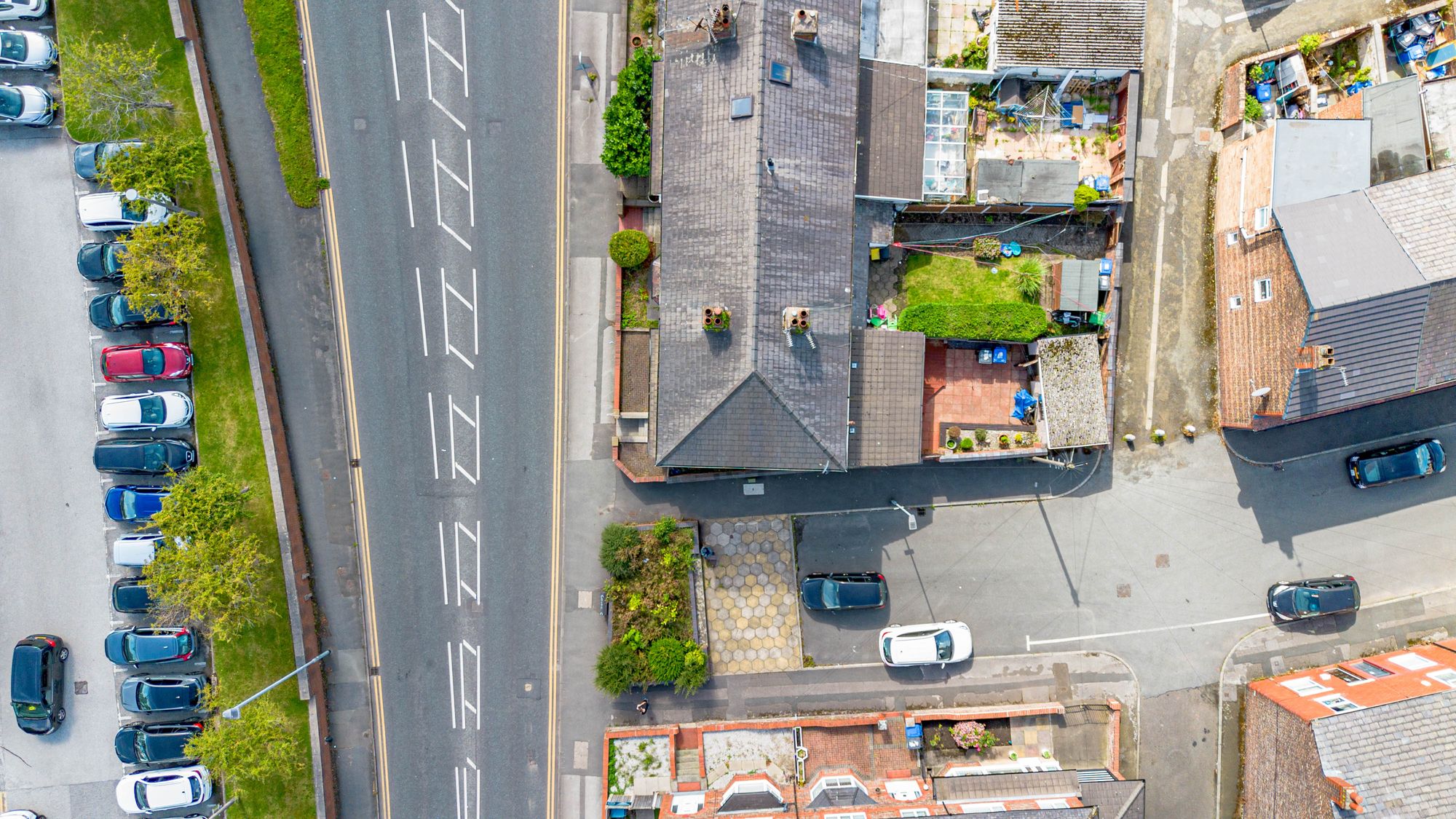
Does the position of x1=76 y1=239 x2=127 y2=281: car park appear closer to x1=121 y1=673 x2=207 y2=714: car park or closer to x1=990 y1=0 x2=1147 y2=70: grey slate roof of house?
x1=121 y1=673 x2=207 y2=714: car park

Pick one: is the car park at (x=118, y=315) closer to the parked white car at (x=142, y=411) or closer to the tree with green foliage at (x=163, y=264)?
the tree with green foliage at (x=163, y=264)

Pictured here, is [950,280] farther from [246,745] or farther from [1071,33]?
[246,745]

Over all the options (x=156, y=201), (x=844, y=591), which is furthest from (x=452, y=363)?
(x=844, y=591)

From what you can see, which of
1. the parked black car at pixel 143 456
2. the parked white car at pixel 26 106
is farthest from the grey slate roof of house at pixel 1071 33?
the parked white car at pixel 26 106

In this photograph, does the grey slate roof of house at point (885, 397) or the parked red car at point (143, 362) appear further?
the parked red car at point (143, 362)

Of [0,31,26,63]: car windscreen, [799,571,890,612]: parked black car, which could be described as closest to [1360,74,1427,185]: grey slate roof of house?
[799,571,890,612]: parked black car

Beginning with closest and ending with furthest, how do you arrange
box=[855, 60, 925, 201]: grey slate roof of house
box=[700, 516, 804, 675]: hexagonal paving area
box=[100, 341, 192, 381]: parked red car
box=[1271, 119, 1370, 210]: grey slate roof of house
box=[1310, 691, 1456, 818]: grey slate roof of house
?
box=[1310, 691, 1456, 818]: grey slate roof of house
box=[1271, 119, 1370, 210]: grey slate roof of house
box=[855, 60, 925, 201]: grey slate roof of house
box=[100, 341, 192, 381]: parked red car
box=[700, 516, 804, 675]: hexagonal paving area

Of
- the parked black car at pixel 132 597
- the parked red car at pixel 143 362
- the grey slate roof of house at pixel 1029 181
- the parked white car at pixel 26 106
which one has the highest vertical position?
the parked white car at pixel 26 106

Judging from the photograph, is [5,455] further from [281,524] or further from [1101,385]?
[1101,385]
